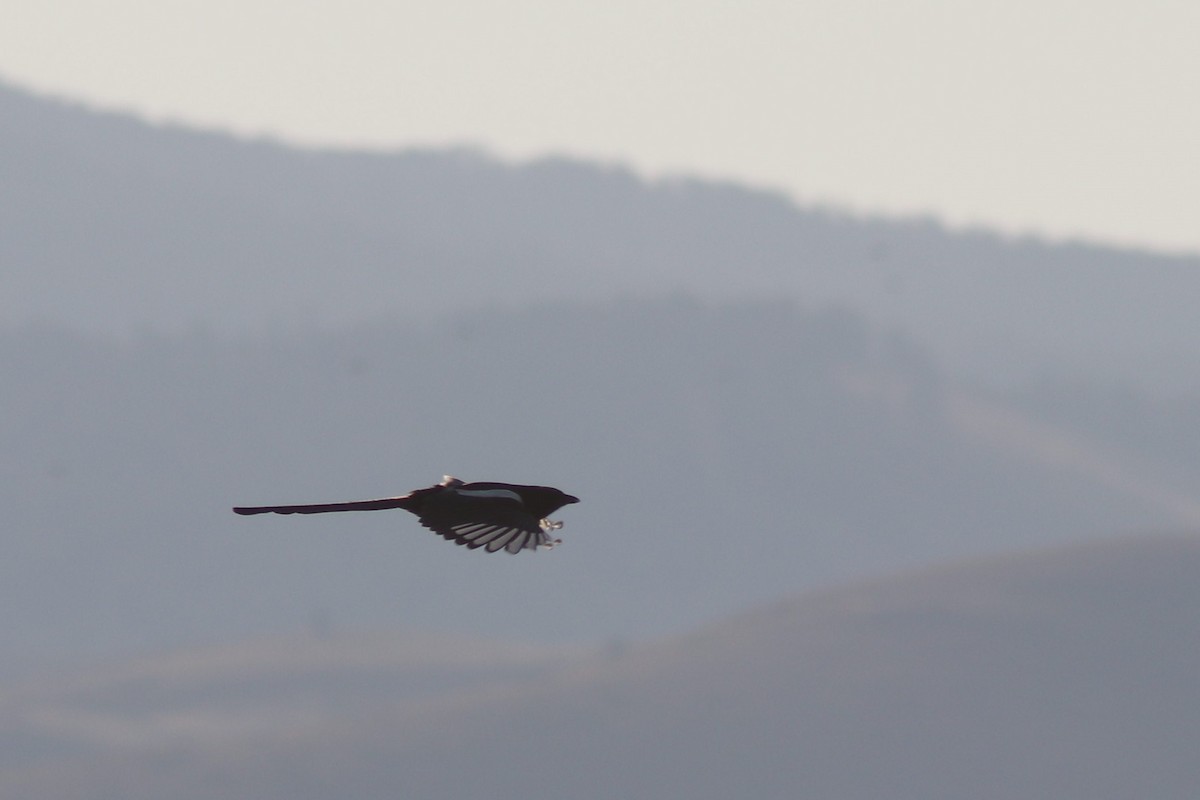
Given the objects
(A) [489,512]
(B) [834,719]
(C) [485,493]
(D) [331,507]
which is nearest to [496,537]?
(A) [489,512]

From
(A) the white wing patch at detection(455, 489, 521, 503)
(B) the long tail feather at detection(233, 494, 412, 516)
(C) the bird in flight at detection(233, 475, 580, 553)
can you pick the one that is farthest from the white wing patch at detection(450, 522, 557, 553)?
(B) the long tail feather at detection(233, 494, 412, 516)

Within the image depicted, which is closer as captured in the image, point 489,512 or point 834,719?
point 489,512

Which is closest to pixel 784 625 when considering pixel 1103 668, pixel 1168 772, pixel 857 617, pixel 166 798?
pixel 857 617

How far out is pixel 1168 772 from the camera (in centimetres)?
14200

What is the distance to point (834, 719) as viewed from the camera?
15138cm

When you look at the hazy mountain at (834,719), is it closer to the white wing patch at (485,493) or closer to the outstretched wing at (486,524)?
the outstretched wing at (486,524)

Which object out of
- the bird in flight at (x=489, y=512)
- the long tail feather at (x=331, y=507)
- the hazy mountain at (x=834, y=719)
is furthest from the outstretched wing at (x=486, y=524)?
the hazy mountain at (x=834, y=719)

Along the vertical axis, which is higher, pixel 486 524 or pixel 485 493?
pixel 485 493

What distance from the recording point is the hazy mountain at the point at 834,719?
14388cm

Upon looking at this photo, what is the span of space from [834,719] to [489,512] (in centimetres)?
14202

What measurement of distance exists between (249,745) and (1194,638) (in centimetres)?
6626

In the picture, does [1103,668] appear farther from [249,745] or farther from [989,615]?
[249,745]

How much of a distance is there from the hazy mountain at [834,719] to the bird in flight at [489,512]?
131m

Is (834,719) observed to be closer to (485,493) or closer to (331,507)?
(485,493)
